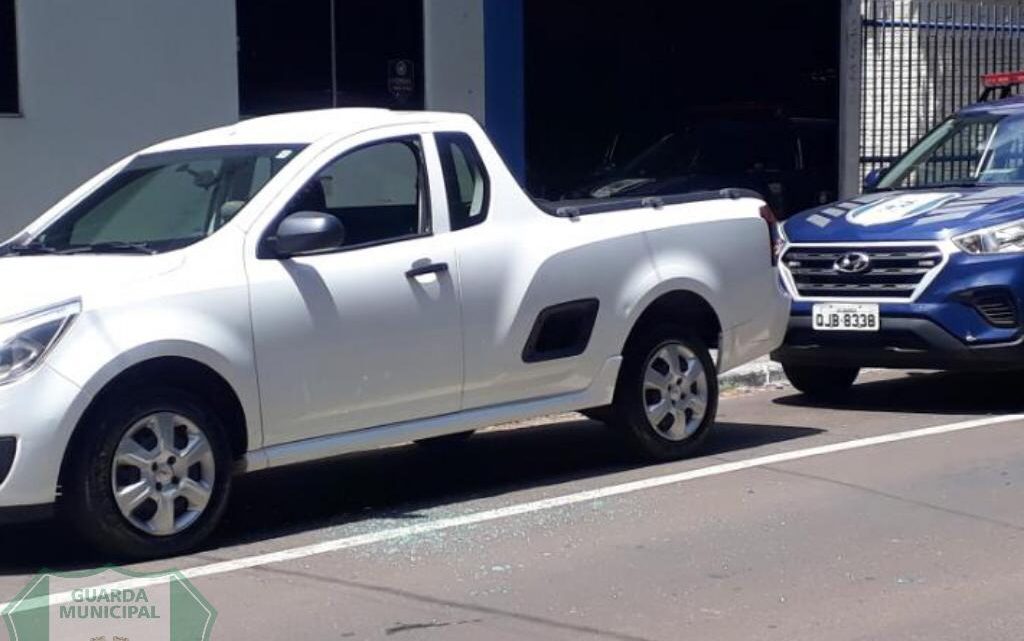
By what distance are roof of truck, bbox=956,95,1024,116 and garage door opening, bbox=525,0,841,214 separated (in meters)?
6.04

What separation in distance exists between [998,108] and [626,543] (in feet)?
20.2

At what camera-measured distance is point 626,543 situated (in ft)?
23.6

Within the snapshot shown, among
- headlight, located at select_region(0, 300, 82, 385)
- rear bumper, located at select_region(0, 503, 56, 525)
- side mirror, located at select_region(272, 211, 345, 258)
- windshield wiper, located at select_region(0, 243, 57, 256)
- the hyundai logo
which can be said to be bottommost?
rear bumper, located at select_region(0, 503, 56, 525)

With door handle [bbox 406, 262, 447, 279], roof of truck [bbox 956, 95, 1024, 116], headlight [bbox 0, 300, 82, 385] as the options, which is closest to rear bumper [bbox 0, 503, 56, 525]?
headlight [bbox 0, 300, 82, 385]

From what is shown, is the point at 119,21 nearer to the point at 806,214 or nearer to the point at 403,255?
the point at 806,214

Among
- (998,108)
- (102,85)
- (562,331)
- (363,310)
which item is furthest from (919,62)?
(363,310)

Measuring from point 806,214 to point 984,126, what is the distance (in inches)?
61.5

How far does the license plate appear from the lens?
10.3m

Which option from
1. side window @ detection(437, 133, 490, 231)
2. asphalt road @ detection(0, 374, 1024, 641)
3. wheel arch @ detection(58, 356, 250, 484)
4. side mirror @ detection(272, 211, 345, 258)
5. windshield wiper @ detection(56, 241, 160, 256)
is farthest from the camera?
side window @ detection(437, 133, 490, 231)

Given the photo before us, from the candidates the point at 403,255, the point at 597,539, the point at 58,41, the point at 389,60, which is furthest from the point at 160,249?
the point at 389,60

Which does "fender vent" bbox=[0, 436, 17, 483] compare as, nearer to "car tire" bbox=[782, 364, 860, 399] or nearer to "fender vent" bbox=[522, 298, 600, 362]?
"fender vent" bbox=[522, 298, 600, 362]

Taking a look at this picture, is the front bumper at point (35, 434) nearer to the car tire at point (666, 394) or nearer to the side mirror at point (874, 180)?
the car tire at point (666, 394)

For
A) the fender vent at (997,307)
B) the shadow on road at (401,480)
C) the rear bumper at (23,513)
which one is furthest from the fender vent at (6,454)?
the fender vent at (997,307)

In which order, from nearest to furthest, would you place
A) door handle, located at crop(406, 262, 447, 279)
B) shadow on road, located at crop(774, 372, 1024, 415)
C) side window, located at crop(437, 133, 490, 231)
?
door handle, located at crop(406, 262, 447, 279)
side window, located at crop(437, 133, 490, 231)
shadow on road, located at crop(774, 372, 1024, 415)
